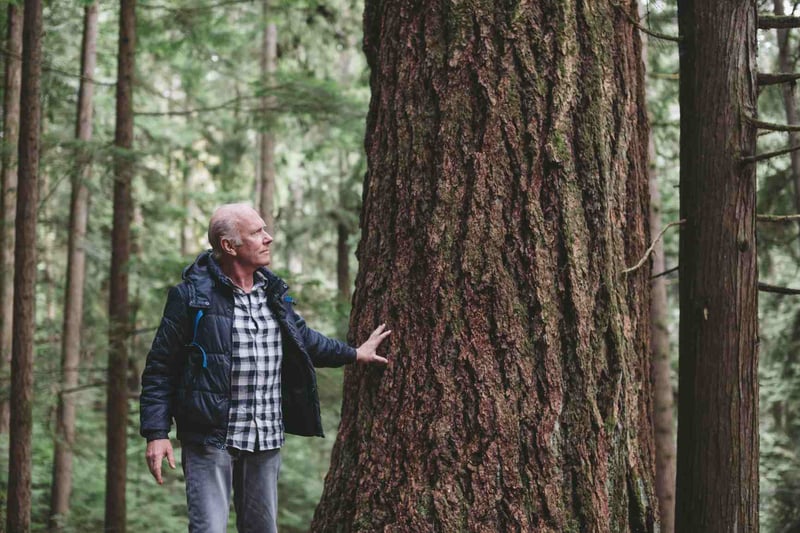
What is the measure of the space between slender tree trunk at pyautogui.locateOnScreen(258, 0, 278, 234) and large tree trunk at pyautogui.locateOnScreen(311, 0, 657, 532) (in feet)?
26.2

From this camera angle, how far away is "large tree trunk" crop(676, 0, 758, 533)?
347 centimetres

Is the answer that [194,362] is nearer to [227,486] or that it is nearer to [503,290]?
[227,486]

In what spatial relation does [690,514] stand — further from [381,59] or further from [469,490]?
[381,59]

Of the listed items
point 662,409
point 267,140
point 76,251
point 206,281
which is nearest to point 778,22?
point 206,281

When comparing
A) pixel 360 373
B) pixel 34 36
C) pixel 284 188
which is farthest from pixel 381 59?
pixel 284 188

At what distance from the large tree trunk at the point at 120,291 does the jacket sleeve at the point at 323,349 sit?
599 cm

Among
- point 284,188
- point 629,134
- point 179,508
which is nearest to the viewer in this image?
point 629,134

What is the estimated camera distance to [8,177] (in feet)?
40.5

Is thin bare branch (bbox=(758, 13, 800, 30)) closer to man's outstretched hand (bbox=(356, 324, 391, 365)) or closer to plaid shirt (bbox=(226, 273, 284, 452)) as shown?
man's outstretched hand (bbox=(356, 324, 391, 365))

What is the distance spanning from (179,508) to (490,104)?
13.0 meters

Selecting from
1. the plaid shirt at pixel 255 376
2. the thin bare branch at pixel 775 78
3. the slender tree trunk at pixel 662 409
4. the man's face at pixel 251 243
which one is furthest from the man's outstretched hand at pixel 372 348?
the slender tree trunk at pixel 662 409

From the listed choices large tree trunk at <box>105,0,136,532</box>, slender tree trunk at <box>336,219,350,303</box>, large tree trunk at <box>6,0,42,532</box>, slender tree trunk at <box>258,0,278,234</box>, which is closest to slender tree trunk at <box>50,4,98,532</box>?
slender tree trunk at <box>258,0,278,234</box>

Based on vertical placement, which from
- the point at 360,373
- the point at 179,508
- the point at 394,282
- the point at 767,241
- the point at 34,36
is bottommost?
the point at 179,508

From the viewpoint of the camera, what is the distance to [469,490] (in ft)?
9.30
